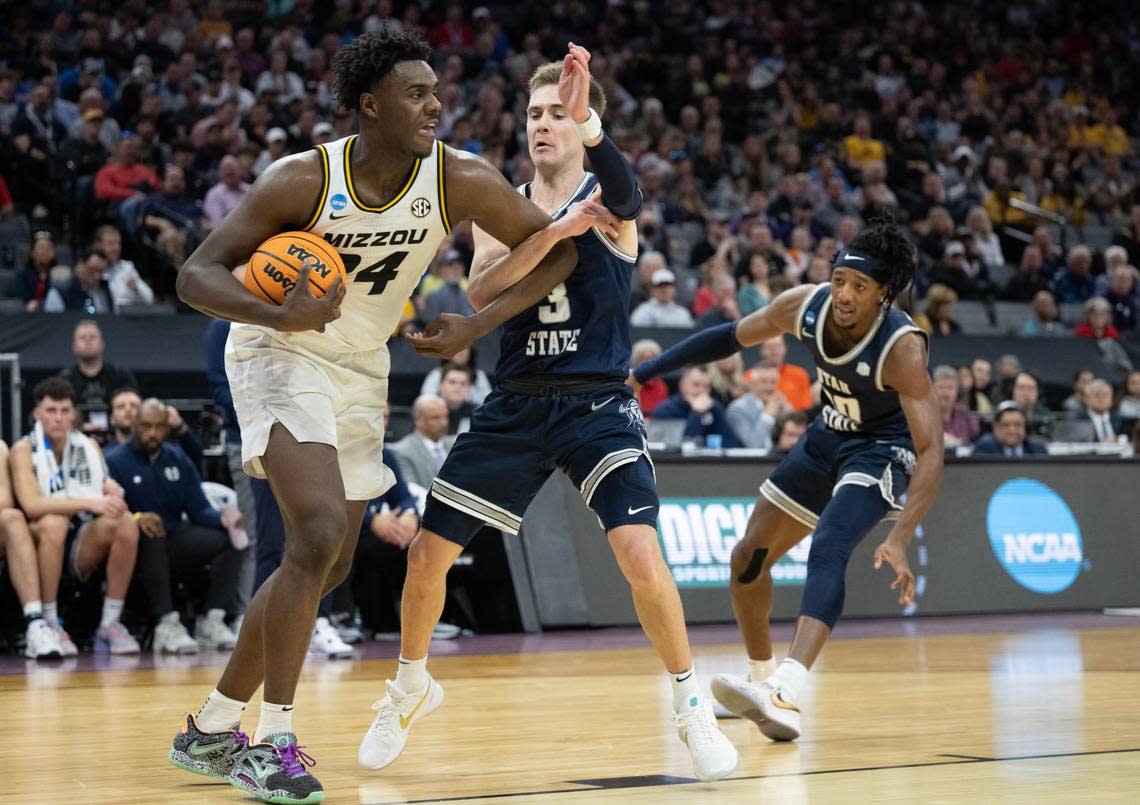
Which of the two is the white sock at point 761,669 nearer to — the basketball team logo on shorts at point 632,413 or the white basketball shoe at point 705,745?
the white basketball shoe at point 705,745

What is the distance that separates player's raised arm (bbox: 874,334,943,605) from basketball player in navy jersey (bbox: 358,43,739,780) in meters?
1.28

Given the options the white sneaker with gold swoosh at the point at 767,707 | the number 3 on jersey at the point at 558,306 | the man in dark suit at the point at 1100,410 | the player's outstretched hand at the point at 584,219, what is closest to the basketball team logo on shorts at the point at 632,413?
the number 3 on jersey at the point at 558,306

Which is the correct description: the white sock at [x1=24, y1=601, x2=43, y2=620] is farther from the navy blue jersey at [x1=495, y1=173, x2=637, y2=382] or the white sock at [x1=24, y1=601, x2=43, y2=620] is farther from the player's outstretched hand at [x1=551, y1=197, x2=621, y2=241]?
the player's outstretched hand at [x1=551, y1=197, x2=621, y2=241]

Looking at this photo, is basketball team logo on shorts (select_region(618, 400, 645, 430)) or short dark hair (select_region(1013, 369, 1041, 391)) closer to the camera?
basketball team logo on shorts (select_region(618, 400, 645, 430))

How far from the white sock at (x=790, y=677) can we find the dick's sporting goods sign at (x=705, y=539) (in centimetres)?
469

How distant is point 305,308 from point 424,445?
20.6 feet

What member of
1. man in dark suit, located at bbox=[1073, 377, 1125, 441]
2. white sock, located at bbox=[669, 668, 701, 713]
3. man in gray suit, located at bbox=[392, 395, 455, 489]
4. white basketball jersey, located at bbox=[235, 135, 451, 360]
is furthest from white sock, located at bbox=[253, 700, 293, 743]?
man in dark suit, located at bbox=[1073, 377, 1125, 441]

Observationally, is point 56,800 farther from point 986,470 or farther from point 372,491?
point 986,470

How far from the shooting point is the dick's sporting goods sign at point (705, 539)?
10594 mm

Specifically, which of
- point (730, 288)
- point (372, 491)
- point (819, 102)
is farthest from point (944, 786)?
point (819, 102)

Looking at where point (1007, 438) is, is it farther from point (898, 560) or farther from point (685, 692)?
point (685, 692)

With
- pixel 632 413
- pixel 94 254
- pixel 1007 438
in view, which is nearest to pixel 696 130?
pixel 1007 438

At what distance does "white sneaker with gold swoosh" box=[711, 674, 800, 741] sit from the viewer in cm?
557

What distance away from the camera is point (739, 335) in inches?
251
